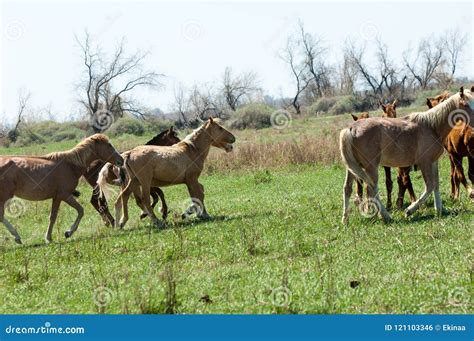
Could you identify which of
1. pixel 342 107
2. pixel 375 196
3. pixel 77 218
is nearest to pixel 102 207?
pixel 77 218

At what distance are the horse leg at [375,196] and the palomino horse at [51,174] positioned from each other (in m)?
5.76

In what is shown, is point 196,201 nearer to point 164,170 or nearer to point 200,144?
point 164,170

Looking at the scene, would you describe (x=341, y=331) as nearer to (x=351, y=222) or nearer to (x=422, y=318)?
(x=422, y=318)

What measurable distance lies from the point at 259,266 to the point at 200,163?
6.16m

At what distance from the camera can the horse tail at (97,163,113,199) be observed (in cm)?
1509

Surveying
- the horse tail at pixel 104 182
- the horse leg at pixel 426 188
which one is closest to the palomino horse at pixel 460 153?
the horse leg at pixel 426 188

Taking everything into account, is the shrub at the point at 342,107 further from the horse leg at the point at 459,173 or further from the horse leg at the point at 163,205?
the horse leg at the point at 459,173

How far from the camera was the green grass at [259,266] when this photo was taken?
24.2 ft

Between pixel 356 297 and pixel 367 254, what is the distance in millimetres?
2037

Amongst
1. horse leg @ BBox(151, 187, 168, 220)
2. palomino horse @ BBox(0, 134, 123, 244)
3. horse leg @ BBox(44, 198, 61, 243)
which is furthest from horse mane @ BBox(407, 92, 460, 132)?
horse leg @ BBox(44, 198, 61, 243)

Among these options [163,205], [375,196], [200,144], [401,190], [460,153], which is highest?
[200,144]

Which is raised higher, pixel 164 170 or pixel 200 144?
pixel 200 144

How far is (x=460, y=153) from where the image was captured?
14.2 meters

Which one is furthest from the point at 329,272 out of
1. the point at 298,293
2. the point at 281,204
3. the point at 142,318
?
the point at 281,204
